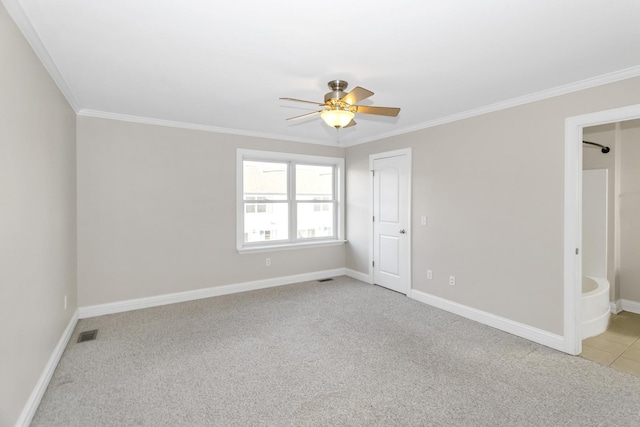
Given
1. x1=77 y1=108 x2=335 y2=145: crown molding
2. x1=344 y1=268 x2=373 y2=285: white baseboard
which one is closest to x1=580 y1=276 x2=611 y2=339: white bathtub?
x1=344 y1=268 x2=373 y2=285: white baseboard

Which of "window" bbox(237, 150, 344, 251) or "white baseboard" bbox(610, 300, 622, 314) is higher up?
"window" bbox(237, 150, 344, 251)

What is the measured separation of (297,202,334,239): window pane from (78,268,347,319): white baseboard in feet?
2.21

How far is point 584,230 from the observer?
4133 mm

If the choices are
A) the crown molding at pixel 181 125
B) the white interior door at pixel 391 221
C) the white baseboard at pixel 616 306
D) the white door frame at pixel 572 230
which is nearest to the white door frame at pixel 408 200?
the white interior door at pixel 391 221

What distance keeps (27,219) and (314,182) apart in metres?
3.99

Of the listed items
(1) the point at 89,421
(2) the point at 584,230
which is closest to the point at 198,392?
(1) the point at 89,421

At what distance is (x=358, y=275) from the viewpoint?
18.1 feet

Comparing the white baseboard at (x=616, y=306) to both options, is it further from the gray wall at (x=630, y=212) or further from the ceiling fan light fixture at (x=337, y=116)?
the ceiling fan light fixture at (x=337, y=116)

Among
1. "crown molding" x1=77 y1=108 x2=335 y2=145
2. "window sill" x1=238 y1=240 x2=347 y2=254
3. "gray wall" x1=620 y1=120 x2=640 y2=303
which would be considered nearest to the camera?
"crown molding" x1=77 y1=108 x2=335 y2=145

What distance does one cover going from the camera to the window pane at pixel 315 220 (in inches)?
217

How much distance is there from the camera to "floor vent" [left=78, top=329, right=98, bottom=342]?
320 centimetres

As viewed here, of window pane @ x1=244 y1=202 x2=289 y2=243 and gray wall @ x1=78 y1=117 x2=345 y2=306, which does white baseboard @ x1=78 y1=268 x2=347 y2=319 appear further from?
window pane @ x1=244 y1=202 x2=289 y2=243

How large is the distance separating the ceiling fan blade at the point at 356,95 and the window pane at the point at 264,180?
2.73 m

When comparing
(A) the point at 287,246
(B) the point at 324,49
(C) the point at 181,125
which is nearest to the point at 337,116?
(B) the point at 324,49
